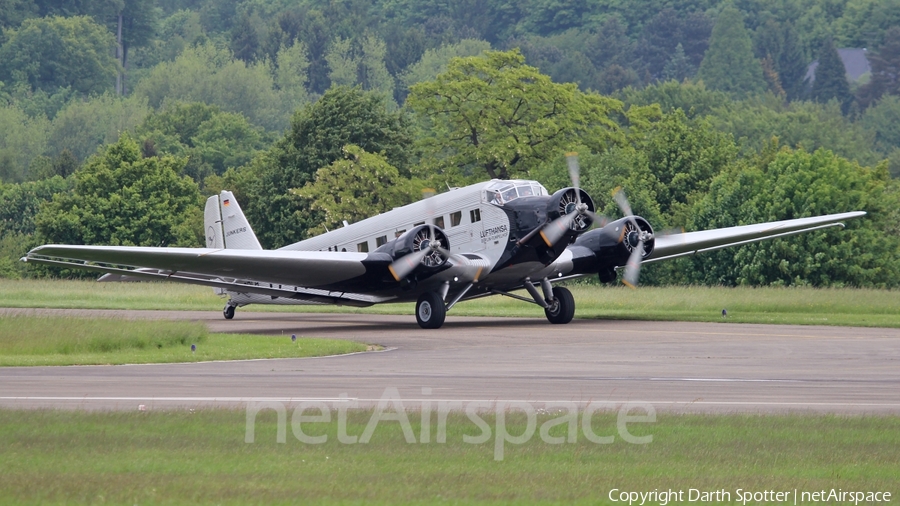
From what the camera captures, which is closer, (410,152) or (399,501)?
(399,501)

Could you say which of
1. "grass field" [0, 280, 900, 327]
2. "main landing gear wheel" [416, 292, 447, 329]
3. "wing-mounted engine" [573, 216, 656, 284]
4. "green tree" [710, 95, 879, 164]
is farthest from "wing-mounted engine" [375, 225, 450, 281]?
"green tree" [710, 95, 879, 164]

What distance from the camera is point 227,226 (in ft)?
131

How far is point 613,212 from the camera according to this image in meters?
60.1

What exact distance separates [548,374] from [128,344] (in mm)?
9817

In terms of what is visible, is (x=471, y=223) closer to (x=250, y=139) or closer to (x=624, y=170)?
(x=624, y=170)

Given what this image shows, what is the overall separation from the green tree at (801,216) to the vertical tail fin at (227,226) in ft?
78.0

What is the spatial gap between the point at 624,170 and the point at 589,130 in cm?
1030

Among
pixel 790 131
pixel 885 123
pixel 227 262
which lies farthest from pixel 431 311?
pixel 885 123

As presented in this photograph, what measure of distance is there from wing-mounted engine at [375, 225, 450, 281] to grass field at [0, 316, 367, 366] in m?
4.24

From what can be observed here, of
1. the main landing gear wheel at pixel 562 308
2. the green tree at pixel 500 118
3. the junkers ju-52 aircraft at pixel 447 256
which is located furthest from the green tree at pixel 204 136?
the main landing gear wheel at pixel 562 308

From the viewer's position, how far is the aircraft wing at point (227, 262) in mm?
30891

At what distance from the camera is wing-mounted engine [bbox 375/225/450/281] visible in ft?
105

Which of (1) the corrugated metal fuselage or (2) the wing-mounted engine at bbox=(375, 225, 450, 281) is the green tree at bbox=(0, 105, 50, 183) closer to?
(1) the corrugated metal fuselage

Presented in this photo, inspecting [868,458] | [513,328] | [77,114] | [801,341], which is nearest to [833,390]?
[868,458]
